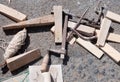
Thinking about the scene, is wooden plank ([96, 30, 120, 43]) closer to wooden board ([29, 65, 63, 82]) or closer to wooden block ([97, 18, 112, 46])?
wooden block ([97, 18, 112, 46])

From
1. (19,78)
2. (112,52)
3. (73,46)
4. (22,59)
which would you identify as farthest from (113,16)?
(19,78)

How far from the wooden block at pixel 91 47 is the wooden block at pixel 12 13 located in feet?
3.40

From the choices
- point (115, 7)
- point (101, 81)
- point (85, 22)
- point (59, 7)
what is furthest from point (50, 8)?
point (101, 81)

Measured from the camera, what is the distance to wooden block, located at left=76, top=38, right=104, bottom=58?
631cm

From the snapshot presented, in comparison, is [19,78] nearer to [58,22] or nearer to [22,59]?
[22,59]

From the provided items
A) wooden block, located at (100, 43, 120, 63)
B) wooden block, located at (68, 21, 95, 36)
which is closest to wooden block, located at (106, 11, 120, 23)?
wooden block, located at (68, 21, 95, 36)

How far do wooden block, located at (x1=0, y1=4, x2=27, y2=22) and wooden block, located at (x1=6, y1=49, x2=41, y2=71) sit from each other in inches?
27.6

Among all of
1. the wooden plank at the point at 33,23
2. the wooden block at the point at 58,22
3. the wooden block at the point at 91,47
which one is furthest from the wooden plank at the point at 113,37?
the wooden plank at the point at 33,23

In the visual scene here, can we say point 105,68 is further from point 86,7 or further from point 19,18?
point 19,18

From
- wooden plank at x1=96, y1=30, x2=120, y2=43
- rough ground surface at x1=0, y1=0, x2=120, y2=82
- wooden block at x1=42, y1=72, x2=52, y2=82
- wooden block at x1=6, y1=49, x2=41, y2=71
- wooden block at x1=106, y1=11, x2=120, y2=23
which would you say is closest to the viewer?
wooden block at x1=42, y1=72, x2=52, y2=82

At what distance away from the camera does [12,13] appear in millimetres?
6672

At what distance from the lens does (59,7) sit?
21.7 feet

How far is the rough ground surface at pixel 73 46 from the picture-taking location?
20.4 feet

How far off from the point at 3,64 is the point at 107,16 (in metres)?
1.90
